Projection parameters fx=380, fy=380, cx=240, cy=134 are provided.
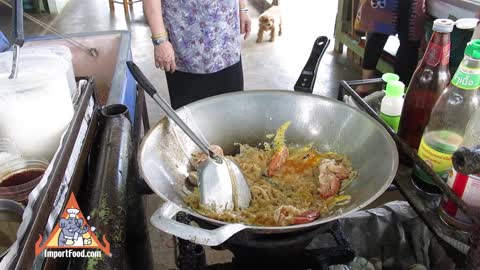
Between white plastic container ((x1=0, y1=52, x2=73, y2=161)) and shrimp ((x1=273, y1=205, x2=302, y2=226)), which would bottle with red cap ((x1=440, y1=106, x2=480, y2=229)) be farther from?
white plastic container ((x1=0, y1=52, x2=73, y2=161))

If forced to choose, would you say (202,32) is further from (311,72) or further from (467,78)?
(467,78)

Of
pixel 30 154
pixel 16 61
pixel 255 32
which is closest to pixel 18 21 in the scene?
pixel 16 61

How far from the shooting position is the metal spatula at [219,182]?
0.74 metres

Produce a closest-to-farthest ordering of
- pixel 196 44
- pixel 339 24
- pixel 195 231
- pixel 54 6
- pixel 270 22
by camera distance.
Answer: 1. pixel 195 231
2. pixel 196 44
3. pixel 339 24
4. pixel 270 22
5. pixel 54 6

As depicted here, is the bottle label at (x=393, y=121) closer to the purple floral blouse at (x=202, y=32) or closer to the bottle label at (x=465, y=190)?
the bottle label at (x=465, y=190)

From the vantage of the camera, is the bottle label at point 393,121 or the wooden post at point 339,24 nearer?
the bottle label at point 393,121

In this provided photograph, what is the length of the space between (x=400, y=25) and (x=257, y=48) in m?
1.88

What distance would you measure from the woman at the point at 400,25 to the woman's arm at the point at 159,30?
1.61 m

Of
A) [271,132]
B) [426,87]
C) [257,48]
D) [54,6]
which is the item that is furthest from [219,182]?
[54,6]

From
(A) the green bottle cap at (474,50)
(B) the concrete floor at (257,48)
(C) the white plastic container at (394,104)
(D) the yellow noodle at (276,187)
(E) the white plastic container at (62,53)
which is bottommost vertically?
(B) the concrete floor at (257,48)

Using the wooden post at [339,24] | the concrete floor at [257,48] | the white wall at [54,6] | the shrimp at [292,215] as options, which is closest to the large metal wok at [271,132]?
the shrimp at [292,215]

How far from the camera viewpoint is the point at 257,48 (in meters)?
4.08

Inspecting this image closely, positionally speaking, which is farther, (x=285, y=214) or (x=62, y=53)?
(x=62, y=53)

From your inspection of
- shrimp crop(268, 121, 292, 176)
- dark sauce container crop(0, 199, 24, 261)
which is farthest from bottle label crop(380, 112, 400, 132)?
dark sauce container crop(0, 199, 24, 261)
